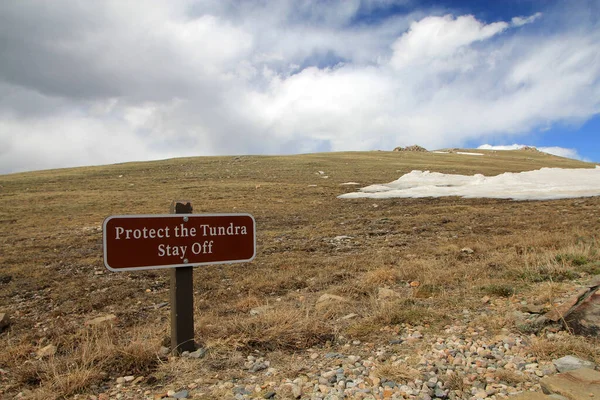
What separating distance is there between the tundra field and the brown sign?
0.91m

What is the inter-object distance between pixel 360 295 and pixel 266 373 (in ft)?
9.93

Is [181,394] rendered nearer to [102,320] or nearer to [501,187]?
[102,320]

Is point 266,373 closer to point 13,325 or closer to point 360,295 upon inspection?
point 360,295

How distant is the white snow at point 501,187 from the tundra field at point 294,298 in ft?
16.9

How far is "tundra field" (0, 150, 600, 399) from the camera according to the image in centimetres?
374

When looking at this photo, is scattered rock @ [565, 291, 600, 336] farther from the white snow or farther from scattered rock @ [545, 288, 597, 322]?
the white snow

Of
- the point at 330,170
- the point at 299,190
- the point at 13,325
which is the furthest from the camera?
the point at 330,170

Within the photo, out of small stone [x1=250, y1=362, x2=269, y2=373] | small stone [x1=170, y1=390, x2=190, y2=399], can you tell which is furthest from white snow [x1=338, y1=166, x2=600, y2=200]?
small stone [x1=170, y1=390, x2=190, y2=399]

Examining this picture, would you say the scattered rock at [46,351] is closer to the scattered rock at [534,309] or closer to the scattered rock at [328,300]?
the scattered rock at [328,300]

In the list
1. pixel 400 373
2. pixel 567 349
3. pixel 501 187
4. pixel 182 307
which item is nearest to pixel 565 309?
pixel 567 349

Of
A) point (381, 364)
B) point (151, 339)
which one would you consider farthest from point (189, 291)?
point (381, 364)

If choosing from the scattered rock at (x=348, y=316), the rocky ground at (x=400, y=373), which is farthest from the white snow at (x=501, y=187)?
the rocky ground at (x=400, y=373)

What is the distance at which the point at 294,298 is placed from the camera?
22.5 ft

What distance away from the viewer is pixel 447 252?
9.57 meters
